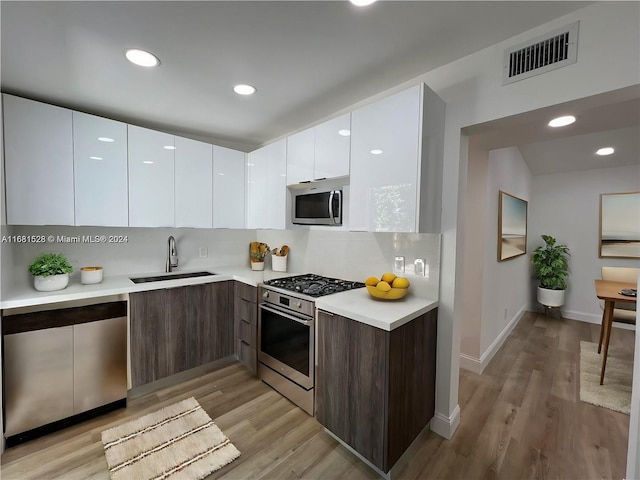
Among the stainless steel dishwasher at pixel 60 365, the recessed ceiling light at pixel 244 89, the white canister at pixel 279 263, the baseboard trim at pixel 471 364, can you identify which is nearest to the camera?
the stainless steel dishwasher at pixel 60 365

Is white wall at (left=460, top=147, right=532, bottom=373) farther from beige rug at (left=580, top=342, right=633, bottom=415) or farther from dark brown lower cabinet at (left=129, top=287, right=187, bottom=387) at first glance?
dark brown lower cabinet at (left=129, top=287, right=187, bottom=387)

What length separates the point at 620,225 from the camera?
155 inches

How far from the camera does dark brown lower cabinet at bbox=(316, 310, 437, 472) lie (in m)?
1.51

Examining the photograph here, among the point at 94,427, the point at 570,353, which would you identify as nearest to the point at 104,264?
the point at 94,427

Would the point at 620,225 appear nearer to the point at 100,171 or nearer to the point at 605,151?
the point at 605,151

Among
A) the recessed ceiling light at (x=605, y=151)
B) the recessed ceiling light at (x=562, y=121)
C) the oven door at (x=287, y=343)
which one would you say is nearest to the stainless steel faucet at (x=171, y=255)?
the oven door at (x=287, y=343)

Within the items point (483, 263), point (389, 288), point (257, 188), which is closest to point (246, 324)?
point (257, 188)

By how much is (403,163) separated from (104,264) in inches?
110

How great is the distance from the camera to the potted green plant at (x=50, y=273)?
6.48ft

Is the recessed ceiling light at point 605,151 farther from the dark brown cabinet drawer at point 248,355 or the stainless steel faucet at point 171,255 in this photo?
the stainless steel faucet at point 171,255

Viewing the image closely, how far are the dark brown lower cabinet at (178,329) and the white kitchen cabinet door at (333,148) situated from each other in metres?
1.55

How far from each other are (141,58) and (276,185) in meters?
1.36

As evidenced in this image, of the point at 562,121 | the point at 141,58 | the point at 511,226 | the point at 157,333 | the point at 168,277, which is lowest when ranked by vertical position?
the point at 157,333

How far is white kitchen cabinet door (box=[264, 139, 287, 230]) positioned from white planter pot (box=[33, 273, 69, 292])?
1.68 metres
